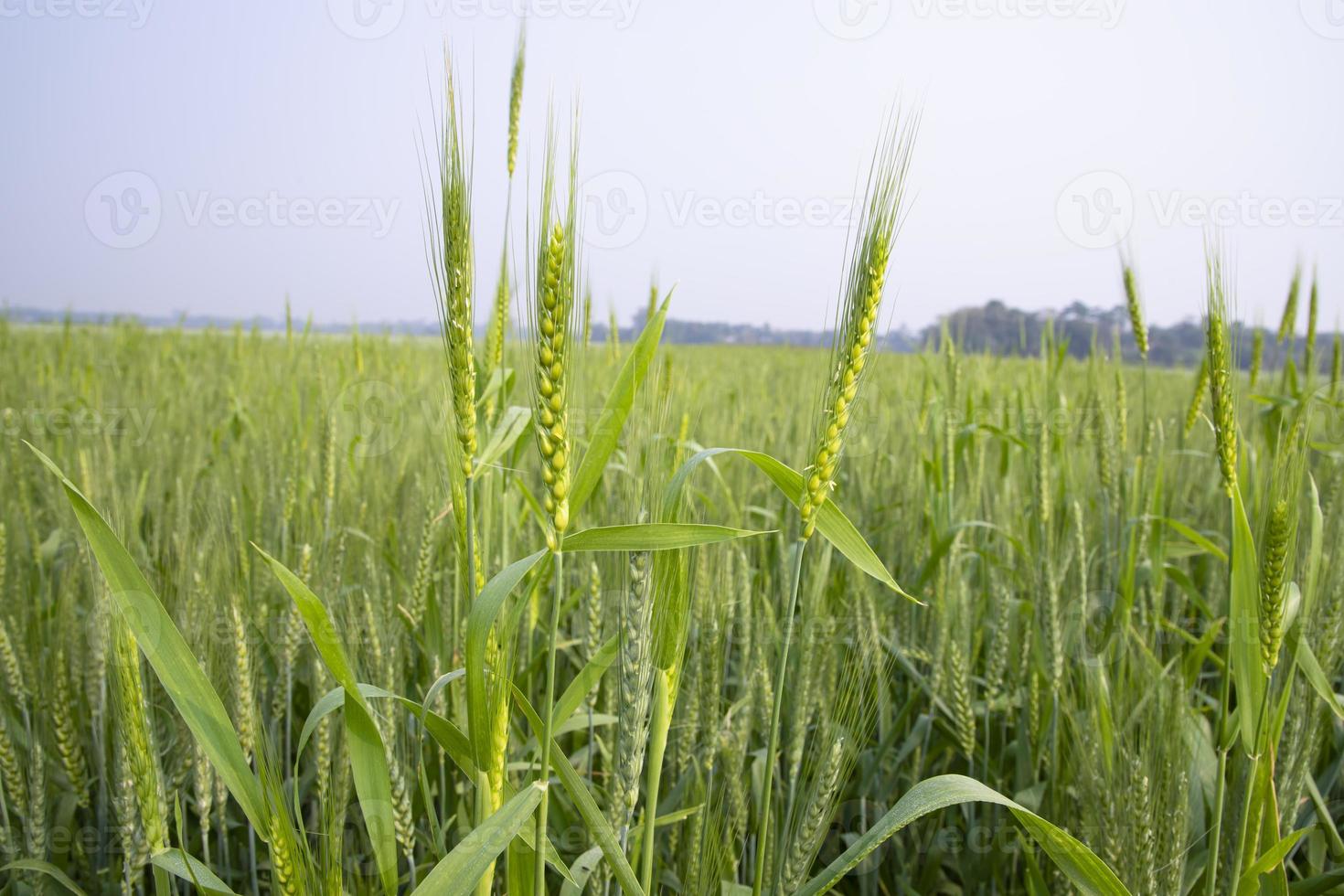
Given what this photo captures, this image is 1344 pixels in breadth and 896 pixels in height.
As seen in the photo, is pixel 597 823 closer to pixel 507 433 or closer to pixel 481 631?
pixel 481 631

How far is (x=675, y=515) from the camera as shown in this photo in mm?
828

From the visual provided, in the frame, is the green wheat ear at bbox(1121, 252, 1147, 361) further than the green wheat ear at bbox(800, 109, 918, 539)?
Yes

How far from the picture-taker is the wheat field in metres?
0.73

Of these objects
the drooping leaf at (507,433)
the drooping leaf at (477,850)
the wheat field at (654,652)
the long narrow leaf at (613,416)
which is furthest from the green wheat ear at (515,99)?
the drooping leaf at (477,850)

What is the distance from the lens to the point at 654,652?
784 millimetres

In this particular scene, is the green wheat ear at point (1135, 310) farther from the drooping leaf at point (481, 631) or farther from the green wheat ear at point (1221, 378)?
the drooping leaf at point (481, 631)

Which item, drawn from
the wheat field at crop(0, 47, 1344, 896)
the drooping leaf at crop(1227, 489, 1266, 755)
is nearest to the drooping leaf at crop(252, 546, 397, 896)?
the wheat field at crop(0, 47, 1344, 896)

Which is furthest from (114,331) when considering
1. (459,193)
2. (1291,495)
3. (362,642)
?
(1291,495)

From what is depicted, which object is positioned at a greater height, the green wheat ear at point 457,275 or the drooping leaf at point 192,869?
the green wheat ear at point 457,275

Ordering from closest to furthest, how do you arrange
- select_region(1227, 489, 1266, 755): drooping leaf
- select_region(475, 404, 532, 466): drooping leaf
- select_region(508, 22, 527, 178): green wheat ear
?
select_region(1227, 489, 1266, 755): drooping leaf → select_region(475, 404, 532, 466): drooping leaf → select_region(508, 22, 527, 178): green wheat ear

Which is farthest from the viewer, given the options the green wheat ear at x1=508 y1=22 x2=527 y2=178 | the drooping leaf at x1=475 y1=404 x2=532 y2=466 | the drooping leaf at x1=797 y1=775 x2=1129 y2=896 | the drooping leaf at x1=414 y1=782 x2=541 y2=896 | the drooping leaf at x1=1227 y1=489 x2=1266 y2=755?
the green wheat ear at x1=508 y1=22 x2=527 y2=178

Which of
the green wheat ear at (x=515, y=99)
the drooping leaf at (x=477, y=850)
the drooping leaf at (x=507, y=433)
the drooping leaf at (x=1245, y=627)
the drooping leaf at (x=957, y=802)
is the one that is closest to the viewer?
the drooping leaf at (x=477, y=850)

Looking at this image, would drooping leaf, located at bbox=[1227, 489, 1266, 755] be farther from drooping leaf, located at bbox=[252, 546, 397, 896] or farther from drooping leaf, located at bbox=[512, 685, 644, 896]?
drooping leaf, located at bbox=[252, 546, 397, 896]

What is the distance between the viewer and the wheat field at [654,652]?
73 centimetres
